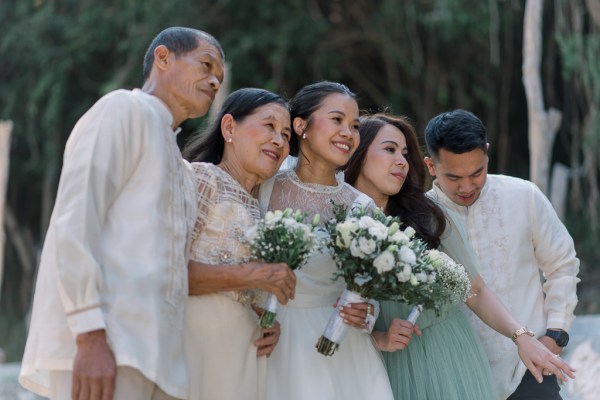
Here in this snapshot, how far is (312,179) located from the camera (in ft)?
14.7

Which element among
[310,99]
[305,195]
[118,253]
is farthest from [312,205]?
[118,253]

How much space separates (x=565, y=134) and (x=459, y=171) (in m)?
9.74

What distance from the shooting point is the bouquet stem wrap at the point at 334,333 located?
401cm

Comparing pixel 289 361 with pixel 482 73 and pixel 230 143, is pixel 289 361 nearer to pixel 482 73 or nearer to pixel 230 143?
pixel 230 143

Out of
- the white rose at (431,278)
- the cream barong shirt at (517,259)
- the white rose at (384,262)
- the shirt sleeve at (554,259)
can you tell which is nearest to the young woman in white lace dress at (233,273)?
the white rose at (384,262)

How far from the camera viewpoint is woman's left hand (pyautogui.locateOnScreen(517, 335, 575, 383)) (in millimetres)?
4383

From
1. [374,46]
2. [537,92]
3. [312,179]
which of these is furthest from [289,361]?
[374,46]

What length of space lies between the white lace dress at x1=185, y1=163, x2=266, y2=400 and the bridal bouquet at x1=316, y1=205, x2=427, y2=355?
0.34 metres

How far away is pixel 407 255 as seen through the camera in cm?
388

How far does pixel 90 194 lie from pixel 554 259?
2.70 m

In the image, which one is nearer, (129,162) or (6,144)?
(129,162)

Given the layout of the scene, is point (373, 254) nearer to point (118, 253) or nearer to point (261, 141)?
point (261, 141)

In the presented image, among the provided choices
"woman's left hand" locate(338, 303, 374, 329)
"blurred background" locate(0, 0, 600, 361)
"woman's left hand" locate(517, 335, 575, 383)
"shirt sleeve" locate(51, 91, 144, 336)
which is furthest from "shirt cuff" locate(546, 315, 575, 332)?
"blurred background" locate(0, 0, 600, 361)

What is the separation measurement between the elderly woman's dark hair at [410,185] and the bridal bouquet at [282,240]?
100 centimetres
